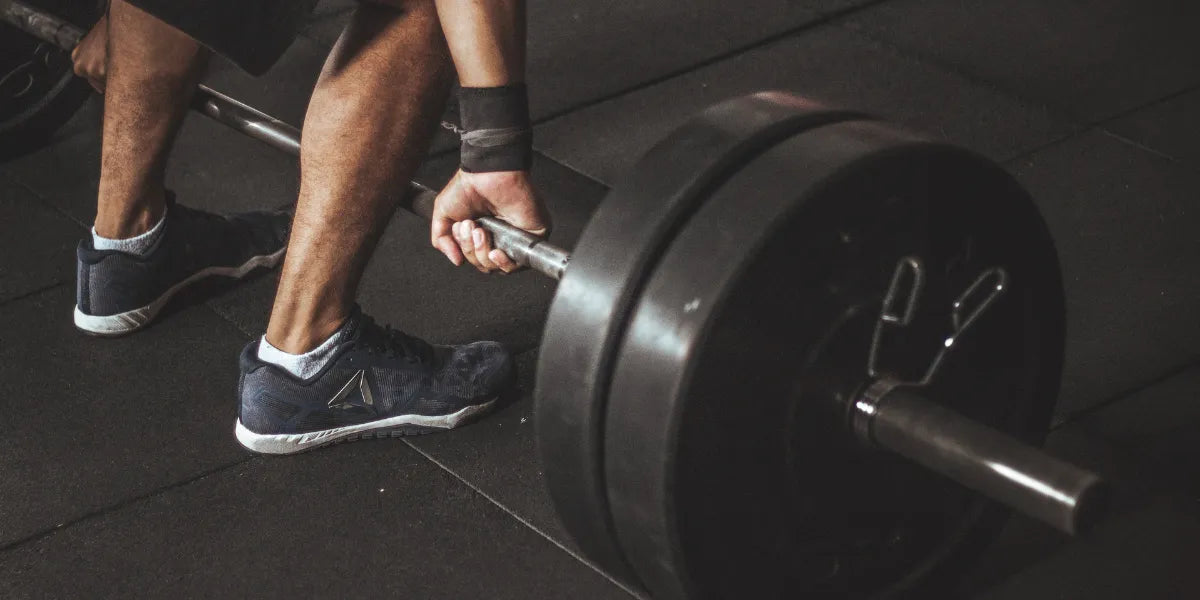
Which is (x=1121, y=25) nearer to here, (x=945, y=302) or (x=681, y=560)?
(x=945, y=302)

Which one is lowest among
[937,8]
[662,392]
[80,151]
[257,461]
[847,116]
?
[80,151]

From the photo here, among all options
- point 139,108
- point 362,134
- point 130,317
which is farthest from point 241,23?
point 130,317

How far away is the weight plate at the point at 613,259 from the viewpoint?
112 cm

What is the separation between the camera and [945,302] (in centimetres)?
123

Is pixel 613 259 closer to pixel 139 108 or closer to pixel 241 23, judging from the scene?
pixel 241 23

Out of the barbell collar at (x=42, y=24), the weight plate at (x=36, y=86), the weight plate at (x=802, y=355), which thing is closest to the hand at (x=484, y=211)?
the weight plate at (x=802, y=355)

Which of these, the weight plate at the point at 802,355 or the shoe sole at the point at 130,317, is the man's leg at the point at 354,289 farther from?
the weight plate at the point at 802,355

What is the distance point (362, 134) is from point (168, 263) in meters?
0.57

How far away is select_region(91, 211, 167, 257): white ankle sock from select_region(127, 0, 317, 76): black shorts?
509 mm

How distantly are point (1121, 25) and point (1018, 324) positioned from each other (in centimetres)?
199

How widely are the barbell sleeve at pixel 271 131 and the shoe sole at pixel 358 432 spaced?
0.96 ft

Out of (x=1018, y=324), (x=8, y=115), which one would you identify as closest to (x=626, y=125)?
(x=8, y=115)

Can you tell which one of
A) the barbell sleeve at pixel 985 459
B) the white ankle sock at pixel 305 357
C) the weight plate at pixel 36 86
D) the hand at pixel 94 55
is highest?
the barbell sleeve at pixel 985 459

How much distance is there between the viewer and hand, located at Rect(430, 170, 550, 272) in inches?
56.8
